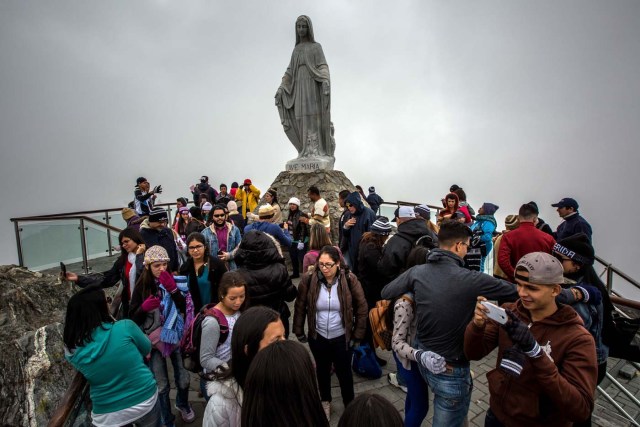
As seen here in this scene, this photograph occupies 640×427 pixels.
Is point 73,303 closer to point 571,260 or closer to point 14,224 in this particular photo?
point 571,260

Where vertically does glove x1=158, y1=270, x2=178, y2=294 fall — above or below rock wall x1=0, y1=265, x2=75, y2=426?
above

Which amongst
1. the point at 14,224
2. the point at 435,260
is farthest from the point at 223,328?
the point at 14,224

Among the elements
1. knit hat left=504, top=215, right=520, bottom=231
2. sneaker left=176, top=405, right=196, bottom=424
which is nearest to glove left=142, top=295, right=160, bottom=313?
sneaker left=176, top=405, right=196, bottom=424

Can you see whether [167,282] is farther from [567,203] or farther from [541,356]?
[567,203]

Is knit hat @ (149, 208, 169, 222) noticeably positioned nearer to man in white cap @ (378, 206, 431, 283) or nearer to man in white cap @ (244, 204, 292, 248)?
man in white cap @ (244, 204, 292, 248)

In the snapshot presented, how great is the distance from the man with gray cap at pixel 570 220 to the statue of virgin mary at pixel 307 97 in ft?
17.4

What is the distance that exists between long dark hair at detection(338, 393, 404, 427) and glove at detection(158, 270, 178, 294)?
2142 millimetres

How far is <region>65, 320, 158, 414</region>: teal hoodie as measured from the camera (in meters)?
1.98

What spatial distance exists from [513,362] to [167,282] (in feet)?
8.47

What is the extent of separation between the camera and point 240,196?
29.0 feet

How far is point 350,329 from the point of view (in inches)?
109

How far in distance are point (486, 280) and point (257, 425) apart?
157 centimetres

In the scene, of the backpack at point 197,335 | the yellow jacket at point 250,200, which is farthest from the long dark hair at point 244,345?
the yellow jacket at point 250,200

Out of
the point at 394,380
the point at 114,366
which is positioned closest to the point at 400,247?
the point at 394,380
